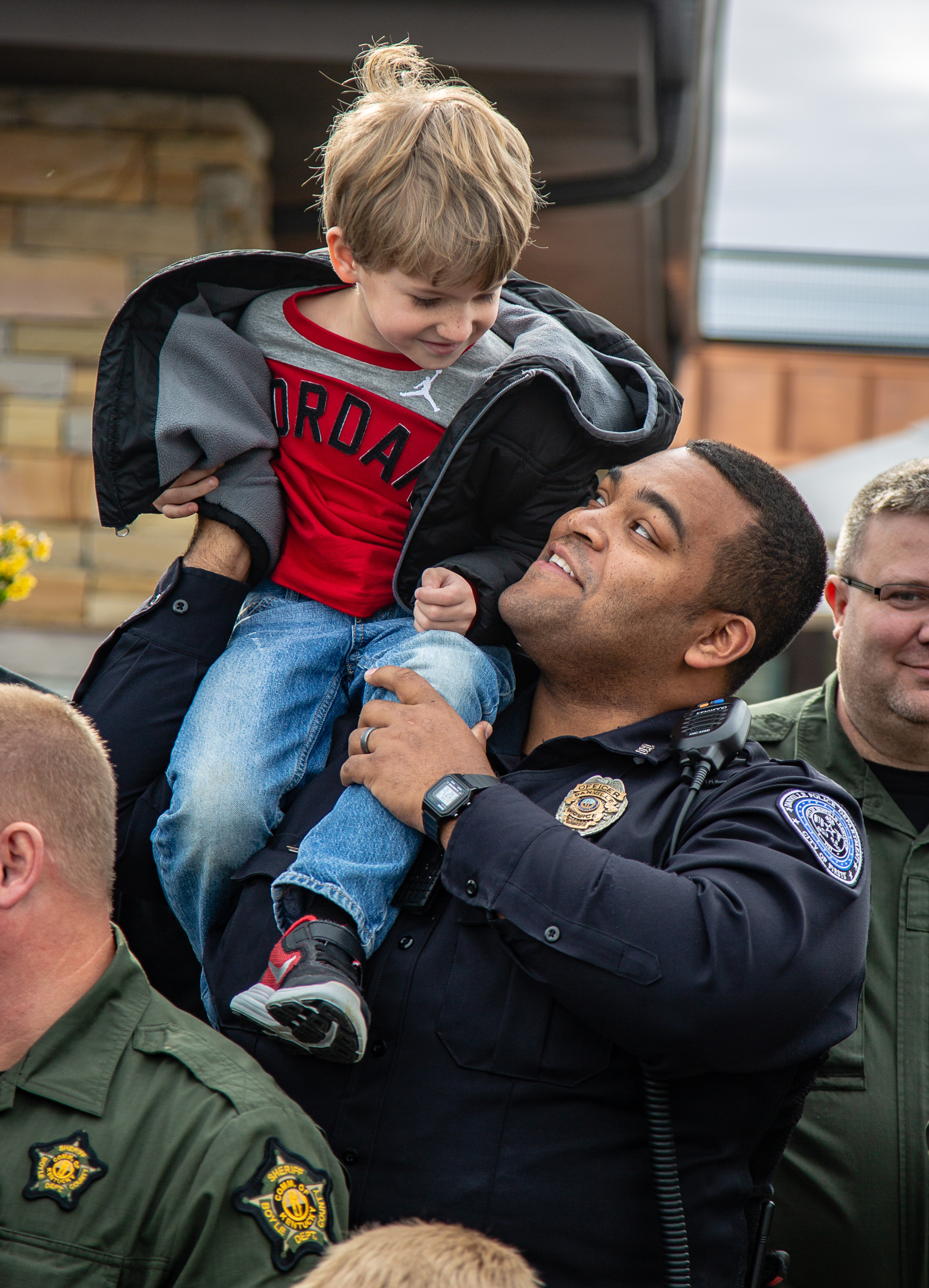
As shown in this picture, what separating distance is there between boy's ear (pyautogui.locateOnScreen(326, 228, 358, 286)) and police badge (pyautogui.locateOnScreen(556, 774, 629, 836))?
35.9 inches

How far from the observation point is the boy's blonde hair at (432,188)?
6.11 feet

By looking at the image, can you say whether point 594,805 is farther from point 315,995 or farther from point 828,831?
point 315,995

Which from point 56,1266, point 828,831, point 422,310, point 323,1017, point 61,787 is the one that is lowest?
point 56,1266

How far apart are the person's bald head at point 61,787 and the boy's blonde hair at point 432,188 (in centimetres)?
86

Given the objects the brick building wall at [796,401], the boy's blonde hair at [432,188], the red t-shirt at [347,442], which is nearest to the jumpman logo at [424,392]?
Answer: the red t-shirt at [347,442]

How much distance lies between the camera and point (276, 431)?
212cm

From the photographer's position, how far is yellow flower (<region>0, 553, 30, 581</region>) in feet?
9.49

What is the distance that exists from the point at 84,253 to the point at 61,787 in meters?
3.59

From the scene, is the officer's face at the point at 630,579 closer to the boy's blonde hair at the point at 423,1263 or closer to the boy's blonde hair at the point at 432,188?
the boy's blonde hair at the point at 432,188

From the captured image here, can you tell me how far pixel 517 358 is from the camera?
2.01 meters

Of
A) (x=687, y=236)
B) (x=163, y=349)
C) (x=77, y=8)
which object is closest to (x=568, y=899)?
(x=163, y=349)

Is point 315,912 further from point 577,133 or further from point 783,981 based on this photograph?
point 577,133

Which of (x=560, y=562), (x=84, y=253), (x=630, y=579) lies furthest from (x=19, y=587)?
(x=84, y=253)

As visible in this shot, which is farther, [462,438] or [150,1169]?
[462,438]
